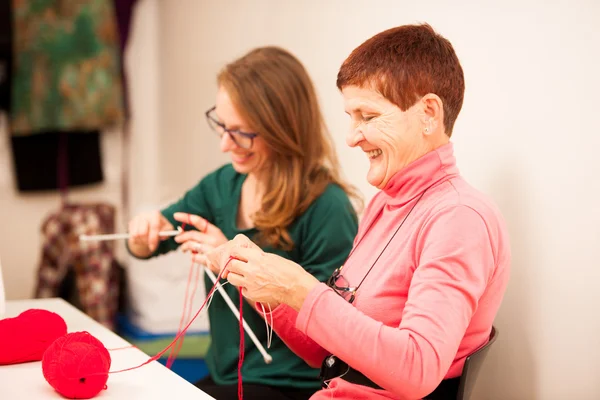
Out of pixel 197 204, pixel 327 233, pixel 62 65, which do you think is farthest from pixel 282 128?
pixel 62 65

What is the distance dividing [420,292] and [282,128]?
882 millimetres

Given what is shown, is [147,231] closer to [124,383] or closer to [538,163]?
[124,383]

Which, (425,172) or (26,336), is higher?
(425,172)

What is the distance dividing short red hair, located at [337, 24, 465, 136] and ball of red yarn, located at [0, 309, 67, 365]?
87 centimetres

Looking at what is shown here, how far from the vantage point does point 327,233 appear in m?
1.87

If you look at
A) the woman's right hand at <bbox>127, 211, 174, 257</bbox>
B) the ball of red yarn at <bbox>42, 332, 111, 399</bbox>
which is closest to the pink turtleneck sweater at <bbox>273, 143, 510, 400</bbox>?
the ball of red yarn at <bbox>42, 332, 111, 399</bbox>

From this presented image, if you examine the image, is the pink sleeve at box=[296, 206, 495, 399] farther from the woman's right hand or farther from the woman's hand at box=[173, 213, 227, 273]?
the woman's right hand

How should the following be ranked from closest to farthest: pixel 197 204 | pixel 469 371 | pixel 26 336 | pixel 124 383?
pixel 469 371
pixel 124 383
pixel 26 336
pixel 197 204

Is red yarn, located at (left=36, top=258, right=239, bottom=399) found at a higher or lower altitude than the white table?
higher

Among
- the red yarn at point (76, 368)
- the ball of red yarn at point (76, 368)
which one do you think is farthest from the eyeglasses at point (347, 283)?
the ball of red yarn at point (76, 368)

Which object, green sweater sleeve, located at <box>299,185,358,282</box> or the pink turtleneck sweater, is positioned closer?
the pink turtleneck sweater

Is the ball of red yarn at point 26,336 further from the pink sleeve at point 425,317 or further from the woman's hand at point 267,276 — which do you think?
the pink sleeve at point 425,317

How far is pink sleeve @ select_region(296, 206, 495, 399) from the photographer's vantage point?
3.73 feet

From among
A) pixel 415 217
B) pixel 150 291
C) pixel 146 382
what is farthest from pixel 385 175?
pixel 150 291
